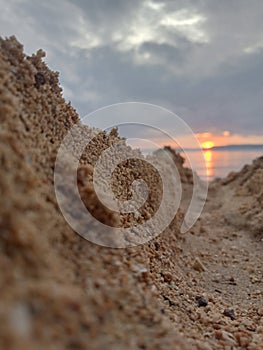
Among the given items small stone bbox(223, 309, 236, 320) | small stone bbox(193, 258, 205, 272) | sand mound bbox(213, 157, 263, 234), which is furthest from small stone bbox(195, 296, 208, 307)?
sand mound bbox(213, 157, 263, 234)

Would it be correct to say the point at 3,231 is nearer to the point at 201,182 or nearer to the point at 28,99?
the point at 28,99

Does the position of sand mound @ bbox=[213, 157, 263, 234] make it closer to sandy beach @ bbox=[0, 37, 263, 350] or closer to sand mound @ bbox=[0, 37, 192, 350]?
sandy beach @ bbox=[0, 37, 263, 350]

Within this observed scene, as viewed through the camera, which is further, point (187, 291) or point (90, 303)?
point (187, 291)

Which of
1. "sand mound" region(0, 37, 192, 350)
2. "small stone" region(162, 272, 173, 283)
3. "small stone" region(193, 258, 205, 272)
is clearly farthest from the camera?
"small stone" region(193, 258, 205, 272)

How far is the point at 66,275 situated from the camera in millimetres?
1180

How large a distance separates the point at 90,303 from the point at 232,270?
2.94 metres

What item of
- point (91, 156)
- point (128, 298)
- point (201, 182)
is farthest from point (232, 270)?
point (201, 182)

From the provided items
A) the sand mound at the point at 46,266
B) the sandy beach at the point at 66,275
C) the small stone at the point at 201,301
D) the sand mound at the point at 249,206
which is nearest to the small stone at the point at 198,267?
the sandy beach at the point at 66,275

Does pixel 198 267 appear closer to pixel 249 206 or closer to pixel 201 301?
pixel 201 301

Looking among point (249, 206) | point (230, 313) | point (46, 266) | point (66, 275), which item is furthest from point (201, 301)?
point (249, 206)

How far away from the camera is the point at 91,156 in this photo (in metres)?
2.48

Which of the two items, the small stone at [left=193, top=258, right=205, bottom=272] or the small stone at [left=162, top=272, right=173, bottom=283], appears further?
the small stone at [left=193, top=258, right=205, bottom=272]

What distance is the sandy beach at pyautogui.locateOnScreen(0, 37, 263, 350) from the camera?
0.95 meters

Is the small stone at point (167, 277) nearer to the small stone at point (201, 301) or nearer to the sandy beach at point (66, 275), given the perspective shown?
the sandy beach at point (66, 275)
